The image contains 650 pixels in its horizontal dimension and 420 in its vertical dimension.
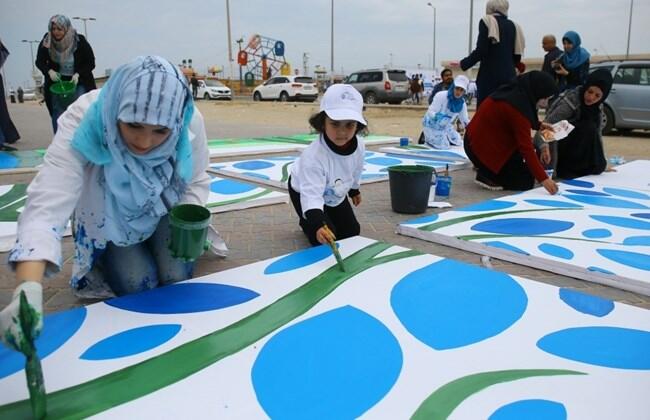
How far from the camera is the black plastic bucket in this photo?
3.71m

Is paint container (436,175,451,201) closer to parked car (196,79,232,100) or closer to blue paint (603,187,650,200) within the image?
blue paint (603,187,650,200)

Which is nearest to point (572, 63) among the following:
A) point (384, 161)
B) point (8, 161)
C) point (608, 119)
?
point (384, 161)

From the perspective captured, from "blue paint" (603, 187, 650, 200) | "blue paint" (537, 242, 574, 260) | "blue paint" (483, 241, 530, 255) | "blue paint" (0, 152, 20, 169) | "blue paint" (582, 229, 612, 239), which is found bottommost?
"blue paint" (603, 187, 650, 200)

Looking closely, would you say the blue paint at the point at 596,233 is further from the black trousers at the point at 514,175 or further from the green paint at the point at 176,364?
the green paint at the point at 176,364

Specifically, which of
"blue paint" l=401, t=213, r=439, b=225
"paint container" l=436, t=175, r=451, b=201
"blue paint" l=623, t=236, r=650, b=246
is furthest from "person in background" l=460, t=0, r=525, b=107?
"blue paint" l=623, t=236, r=650, b=246

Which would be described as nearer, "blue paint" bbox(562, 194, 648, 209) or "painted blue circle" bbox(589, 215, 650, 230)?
A: "painted blue circle" bbox(589, 215, 650, 230)

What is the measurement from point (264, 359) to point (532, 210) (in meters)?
2.67

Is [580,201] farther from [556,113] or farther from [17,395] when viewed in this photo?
[17,395]

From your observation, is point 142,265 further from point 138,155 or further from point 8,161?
point 8,161

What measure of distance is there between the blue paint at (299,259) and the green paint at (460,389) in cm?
111

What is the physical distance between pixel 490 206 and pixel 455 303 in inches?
73.7

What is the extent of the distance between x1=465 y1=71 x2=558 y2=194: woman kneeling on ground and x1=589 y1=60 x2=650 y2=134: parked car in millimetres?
5301

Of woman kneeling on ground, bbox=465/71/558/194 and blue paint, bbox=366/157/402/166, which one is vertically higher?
woman kneeling on ground, bbox=465/71/558/194

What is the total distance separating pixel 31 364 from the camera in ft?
4.37
